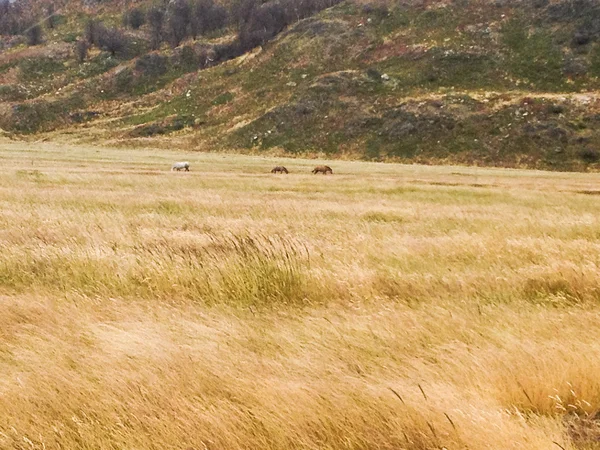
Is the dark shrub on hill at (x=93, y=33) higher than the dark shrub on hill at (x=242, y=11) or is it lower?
lower

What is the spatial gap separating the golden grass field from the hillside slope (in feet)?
203

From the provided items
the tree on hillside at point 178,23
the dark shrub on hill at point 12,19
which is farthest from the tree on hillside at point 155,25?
the dark shrub on hill at point 12,19

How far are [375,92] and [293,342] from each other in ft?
268

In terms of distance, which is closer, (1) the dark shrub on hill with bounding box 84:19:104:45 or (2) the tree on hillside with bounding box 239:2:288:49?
(2) the tree on hillside with bounding box 239:2:288:49

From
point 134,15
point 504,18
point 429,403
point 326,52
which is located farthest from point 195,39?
point 429,403

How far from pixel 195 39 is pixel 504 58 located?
85984 millimetres

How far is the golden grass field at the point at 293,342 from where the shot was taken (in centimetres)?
291

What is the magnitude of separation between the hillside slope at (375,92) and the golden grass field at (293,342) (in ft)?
203

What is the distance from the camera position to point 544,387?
3441mm

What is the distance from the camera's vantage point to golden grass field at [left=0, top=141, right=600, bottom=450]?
291 cm

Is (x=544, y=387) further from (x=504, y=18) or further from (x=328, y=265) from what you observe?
(x=504, y=18)

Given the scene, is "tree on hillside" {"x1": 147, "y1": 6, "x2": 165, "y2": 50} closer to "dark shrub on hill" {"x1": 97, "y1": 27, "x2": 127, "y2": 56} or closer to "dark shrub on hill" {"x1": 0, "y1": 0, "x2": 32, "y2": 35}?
"dark shrub on hill" {"x1": 97, "y1": 27, "x2": 127, "y2": 56}

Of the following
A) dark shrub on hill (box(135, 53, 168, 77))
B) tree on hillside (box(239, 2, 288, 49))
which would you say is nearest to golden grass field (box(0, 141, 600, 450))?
tree on hillside (box(239, 2, 288, 49))

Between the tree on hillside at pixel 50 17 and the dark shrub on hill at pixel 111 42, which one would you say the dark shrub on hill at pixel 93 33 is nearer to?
the dark shrub on hill at pixel 111 42
